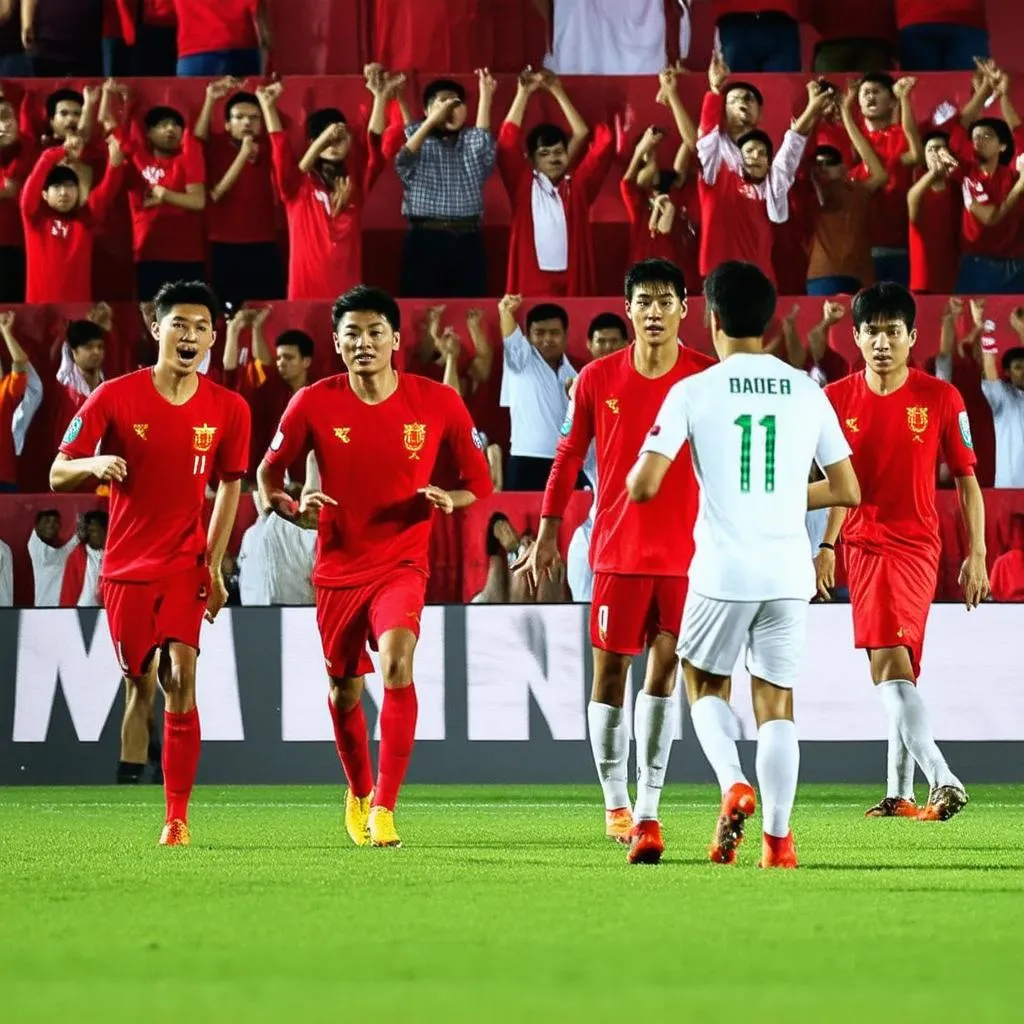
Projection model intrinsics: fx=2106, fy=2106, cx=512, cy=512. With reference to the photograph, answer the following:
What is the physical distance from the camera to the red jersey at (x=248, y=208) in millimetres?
15570

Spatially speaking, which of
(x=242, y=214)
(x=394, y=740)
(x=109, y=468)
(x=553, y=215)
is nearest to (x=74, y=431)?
(x=109, y=468)

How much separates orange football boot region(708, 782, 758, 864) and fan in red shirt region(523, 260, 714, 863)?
1232 mm

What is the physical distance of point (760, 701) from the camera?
6.32 metres

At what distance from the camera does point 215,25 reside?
645 inches

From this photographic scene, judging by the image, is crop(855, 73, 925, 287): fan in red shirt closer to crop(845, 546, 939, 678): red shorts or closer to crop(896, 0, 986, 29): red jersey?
crop(896, 0, 986, 29): red jersey

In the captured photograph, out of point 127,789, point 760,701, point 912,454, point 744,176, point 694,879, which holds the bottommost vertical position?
point 127,789

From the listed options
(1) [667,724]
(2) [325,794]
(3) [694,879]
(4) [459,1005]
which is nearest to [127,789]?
(2) [325,794]

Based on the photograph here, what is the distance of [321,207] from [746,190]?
3.06m

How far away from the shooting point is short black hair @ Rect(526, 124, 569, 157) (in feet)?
50.2

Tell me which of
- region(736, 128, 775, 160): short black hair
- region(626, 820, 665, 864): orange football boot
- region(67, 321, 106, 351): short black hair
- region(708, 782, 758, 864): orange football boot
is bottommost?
region(626, 820, 665, 864): orange football boot

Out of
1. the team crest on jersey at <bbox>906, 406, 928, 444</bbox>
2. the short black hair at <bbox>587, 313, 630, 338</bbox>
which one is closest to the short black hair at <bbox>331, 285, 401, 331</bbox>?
the team crest on jersey at <bbox>906, 406, 928, 444</bbox>

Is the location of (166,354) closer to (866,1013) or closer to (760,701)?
(760,701)

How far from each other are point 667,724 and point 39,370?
8.33 metres

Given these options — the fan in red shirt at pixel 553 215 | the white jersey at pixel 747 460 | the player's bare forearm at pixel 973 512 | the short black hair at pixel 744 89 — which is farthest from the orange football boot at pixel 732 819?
the short black hair at pixel 744 89
